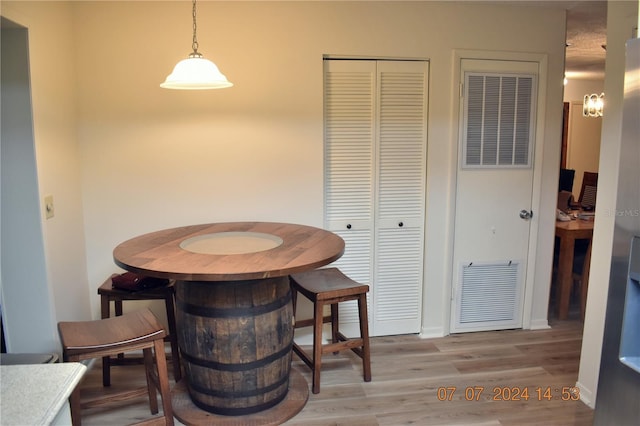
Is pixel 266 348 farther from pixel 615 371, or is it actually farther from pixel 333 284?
pixel 615 371

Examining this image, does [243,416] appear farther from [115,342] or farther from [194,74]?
[194,74]

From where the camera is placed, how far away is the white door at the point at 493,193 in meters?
3.12

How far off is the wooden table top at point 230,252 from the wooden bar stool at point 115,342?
284 millimetres

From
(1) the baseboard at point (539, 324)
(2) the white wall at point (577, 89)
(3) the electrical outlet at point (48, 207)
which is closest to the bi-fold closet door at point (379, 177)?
(1) the baseboard at point (539, 324)

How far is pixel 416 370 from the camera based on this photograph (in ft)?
9.17

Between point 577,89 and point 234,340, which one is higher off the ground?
point 577,89

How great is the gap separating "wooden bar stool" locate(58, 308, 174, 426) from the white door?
6.91 feet

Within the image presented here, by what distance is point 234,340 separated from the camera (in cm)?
214

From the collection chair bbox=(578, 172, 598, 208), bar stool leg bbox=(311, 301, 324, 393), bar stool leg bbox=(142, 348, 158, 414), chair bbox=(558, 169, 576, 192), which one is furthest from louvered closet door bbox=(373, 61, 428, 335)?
chair bbox=(558, 169, 576, 192)

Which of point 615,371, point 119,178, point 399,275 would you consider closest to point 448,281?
point 399,275

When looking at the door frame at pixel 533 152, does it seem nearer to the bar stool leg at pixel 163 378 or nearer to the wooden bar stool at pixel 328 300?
the wooden bar stool at pixel 328 300

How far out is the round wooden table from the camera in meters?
2.09

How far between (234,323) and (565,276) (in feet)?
9.21

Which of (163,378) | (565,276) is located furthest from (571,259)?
(163,378)
